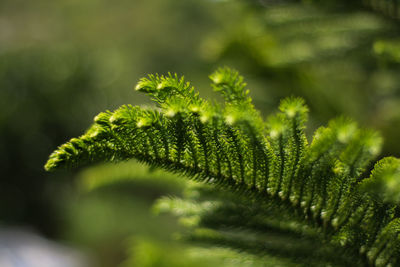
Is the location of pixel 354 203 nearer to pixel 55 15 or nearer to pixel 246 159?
pixel 246 159

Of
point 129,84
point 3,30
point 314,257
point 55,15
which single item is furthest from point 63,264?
point 55,15

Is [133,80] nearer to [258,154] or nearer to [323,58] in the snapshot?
[323,58]

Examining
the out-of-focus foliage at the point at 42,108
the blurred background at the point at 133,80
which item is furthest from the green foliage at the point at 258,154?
→ the out-of-focus foliage at the point at 42,108

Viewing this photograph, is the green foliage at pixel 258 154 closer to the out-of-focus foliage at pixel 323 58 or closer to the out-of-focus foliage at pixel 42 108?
the out-of-focus foliage at pixel 323 58

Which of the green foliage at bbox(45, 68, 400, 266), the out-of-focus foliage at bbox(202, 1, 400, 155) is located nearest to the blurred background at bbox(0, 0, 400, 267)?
the out-of-focus foliage at bbox(202, 1, 400, 155)

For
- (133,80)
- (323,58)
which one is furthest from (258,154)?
(133,80)

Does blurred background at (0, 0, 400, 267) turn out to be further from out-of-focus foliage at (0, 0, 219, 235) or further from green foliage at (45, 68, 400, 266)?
green foliage at (45, 68, 400, 266)
